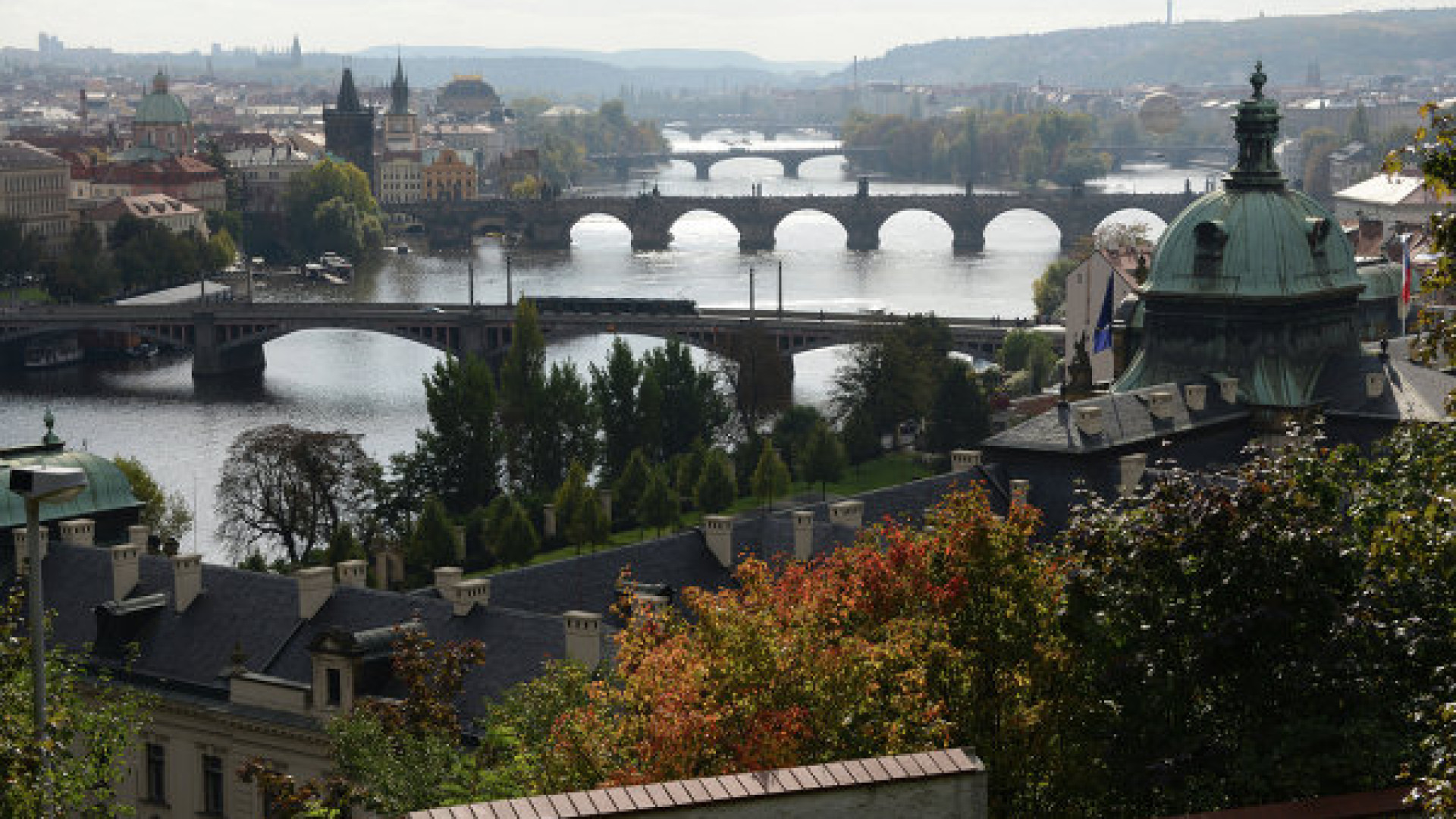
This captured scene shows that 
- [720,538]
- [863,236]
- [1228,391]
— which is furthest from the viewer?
[863,236]

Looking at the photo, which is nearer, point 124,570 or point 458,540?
point 124,570

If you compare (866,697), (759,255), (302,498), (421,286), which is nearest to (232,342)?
(421,286)

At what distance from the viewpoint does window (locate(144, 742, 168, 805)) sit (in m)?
41.9

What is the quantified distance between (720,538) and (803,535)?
4.81ft

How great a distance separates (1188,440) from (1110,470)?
3598mm

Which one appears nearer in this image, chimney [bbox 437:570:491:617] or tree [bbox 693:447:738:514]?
chimney [bbox 437:570:491:617]

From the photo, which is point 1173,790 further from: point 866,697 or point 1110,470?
point 1110,470

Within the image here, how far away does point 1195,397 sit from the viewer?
54656mm

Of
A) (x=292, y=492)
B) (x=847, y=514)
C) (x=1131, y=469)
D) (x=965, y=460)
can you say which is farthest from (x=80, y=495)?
(x=292, y=492)

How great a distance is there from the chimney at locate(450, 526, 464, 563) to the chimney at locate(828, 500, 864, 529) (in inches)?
720

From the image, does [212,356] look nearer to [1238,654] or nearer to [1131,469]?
[1131,469]

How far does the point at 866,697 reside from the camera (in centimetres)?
2356

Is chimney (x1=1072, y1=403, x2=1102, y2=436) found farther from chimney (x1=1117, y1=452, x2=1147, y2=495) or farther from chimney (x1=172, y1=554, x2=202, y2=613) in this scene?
chimney (x1=172, y1=554, x2=202, y2=613)

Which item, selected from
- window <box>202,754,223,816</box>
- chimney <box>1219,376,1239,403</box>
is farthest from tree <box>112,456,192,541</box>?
chimney <box>1219,376,1239,403</box>
